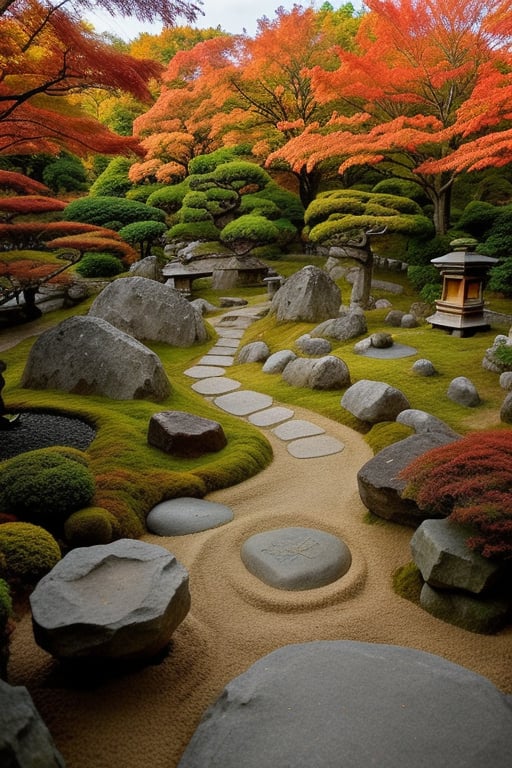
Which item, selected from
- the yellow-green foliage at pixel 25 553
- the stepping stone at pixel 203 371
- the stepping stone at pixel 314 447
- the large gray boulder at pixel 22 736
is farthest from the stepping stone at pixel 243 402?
the large gray boulder at pixel 22 736

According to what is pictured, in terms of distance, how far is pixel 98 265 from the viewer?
15906 millimetres

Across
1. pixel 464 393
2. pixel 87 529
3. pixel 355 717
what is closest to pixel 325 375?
pixel 464 393

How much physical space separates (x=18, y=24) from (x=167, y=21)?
1751mm

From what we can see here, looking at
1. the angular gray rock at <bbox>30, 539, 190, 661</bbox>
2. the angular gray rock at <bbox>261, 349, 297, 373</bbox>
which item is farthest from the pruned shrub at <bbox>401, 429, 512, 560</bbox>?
the angular gray rock at <bbox>261, 349, 297, 373</bbox>

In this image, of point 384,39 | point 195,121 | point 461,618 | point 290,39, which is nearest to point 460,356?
point 461,618

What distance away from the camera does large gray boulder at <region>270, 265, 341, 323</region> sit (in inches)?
450

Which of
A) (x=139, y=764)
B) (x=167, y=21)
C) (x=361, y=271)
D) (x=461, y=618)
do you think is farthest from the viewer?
(x=361, y=271)

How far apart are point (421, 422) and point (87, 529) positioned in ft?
13.4

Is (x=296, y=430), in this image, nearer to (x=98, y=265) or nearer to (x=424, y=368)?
(x=424, y=368)

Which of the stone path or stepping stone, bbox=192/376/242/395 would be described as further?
stepping stone, bbox=192/376/242/395

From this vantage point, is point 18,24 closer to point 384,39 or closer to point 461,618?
point 461,618

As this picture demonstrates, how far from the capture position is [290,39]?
16.3 metres

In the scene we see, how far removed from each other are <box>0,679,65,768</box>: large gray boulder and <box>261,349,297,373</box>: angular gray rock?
24.9 ft

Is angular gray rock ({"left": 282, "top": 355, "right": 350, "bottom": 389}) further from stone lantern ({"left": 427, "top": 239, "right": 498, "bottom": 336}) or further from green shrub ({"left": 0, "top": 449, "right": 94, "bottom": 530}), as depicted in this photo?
green shrub ({"left": 0, "top": 449, "right": 94, "bottom": 530})
